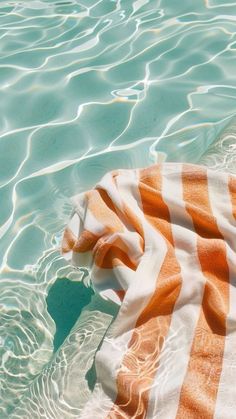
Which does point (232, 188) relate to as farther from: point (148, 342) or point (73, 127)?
point (73, 127)

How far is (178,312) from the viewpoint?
2168mm

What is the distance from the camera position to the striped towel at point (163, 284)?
1933 millimetres

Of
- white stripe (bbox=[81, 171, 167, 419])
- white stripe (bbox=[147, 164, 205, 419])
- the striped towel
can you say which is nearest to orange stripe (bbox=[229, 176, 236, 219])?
the striped towel

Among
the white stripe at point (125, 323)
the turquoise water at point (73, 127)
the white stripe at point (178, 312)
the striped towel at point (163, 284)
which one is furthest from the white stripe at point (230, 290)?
the turquoise water at point (73, 127)

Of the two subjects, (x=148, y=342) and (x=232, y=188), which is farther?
(x=232, y=188)

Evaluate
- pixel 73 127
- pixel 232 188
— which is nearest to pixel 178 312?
pixel 232 188

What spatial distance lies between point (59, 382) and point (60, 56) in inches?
121

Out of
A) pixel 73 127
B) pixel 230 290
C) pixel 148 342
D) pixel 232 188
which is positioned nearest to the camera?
pixel 148 342

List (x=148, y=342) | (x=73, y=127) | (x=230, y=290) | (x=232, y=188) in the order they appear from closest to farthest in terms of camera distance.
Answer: (x=148, y=342) < (x=230, y=290) < (x=232, y=188) < (x=73, y=127)

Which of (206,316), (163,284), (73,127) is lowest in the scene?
(73,127)

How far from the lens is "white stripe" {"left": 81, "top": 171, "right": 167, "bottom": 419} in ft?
6.50

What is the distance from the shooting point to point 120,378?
1974 mm

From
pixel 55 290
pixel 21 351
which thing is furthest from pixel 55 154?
pixel 21 351

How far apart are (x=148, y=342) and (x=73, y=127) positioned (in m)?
2.12
